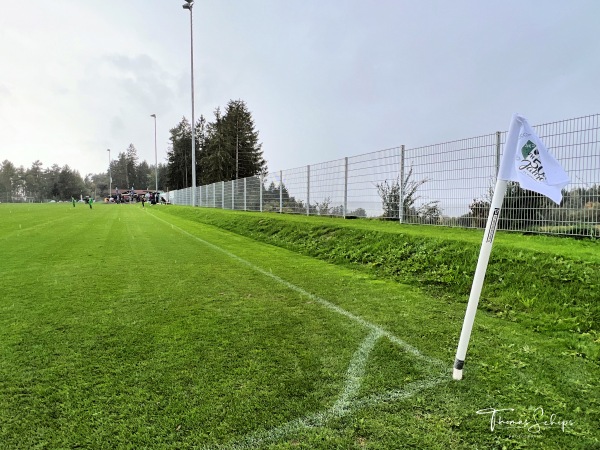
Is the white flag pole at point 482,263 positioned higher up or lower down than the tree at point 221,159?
lower down

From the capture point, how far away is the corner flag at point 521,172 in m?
2.35

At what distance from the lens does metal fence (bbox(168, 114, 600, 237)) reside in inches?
239

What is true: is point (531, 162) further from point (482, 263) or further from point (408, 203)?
point (408, 203)

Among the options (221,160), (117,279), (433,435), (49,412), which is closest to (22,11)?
(117,279)

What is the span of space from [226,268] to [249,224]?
7.66 m

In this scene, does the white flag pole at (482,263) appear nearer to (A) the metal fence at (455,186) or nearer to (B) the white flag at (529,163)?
(B) the white flag at (529,163)

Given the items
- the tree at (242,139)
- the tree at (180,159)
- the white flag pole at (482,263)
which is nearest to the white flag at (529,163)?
the white flag pole at (482,263)

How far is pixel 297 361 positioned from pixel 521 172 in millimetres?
2184

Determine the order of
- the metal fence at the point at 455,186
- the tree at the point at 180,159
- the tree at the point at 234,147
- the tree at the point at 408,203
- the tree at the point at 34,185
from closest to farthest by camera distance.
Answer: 1. the metal fence at the point at 455,186
2. the tree at the point at 408,203
3. the tree at the point at 234,147
4. the tree at the point at 180,159
5. the tree at the point at 34,185

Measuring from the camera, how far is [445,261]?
5.74m

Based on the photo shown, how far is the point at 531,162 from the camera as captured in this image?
2.43 metres

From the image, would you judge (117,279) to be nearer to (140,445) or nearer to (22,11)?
(140,445)

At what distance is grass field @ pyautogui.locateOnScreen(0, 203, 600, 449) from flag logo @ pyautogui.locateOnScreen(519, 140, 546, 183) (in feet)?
4.88
